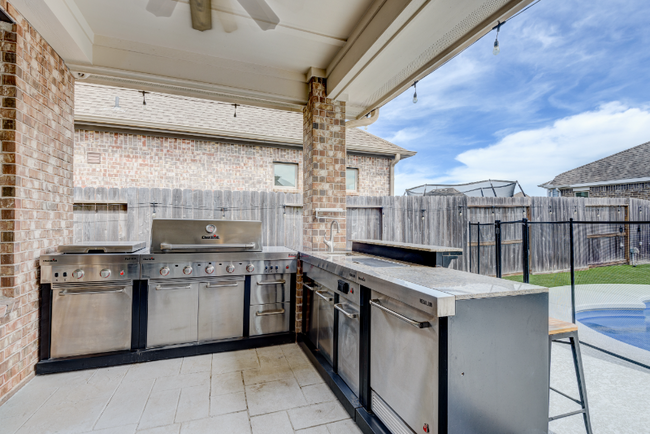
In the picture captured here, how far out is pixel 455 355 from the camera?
123 centimetres

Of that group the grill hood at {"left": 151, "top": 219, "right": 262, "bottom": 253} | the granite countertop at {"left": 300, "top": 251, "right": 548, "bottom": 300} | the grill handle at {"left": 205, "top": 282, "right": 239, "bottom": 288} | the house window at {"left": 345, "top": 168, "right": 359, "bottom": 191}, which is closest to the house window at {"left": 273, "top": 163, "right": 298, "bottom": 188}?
the house window at {"left": 345, "top": 168, "right": 359, "bottom": 191}

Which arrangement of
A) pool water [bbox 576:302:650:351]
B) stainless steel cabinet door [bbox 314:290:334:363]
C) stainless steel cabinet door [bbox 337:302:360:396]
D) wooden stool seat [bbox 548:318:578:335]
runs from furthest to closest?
pool water [bbox 576:302:650:351] < stainless steel cabinet door [bbox 314:290:334:363] < stainless steel cabinet door [bbox 337:302:360:396] < wooden stool seat [bbox 548:318:578:335]

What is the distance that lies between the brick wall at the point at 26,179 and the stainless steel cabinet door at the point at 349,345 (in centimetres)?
246

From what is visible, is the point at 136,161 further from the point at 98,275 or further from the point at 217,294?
the point at 217,294

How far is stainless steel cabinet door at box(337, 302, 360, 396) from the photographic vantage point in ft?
6.42

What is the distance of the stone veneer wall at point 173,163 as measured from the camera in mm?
5505

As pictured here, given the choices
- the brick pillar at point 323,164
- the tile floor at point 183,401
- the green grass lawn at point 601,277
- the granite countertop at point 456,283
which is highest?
the brick pillar at point 323,164

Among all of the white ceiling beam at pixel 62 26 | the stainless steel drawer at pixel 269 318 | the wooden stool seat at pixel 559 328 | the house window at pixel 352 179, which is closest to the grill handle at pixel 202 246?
the stainless steel drawer at pixel 269 318

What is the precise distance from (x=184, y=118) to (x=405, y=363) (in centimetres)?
625

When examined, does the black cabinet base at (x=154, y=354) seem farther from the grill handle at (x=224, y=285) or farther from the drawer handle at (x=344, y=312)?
the drawer handle at (x=344, y=312)

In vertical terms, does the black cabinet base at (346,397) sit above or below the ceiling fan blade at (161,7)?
below

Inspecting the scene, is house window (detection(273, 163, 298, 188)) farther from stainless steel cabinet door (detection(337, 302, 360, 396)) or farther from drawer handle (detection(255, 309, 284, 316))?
stainless steel cabinet door (detection(337, 302, 360, 396))

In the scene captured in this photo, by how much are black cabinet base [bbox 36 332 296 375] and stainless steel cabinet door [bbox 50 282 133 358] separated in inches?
2.5

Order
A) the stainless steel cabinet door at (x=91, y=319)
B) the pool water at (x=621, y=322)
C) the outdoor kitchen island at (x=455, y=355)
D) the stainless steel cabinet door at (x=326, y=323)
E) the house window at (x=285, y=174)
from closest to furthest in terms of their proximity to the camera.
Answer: the outdoor kitchen island at (x=455, y=355), the stainless steel cabinet door at (x=326, y=323), the stainless steel cabinet door at (x=91, y=319), the pool water at (x=621, y=322), the house window at (x=285, y=174)
